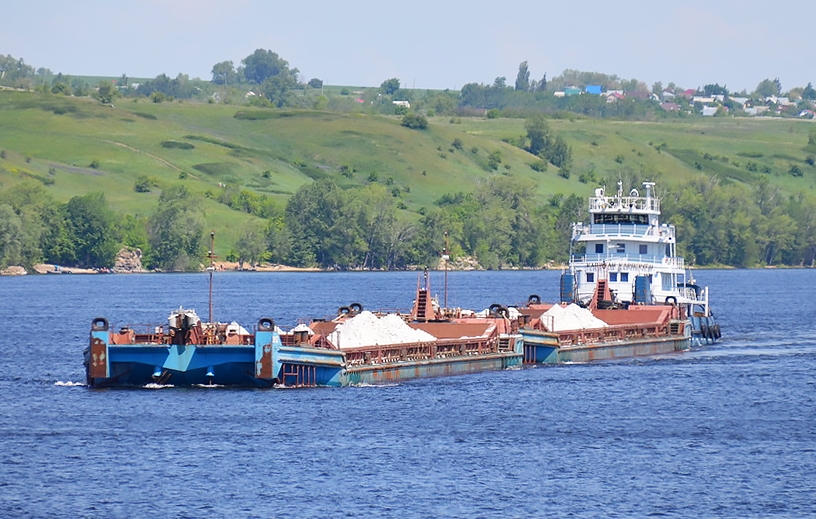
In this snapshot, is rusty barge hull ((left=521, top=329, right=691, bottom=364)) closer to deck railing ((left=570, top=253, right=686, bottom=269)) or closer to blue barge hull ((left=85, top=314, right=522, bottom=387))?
deck railing ((left=570, top=253, right=686, bottom=269))

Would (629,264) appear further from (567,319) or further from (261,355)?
(261,355)

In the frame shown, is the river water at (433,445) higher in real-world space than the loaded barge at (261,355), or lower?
lower

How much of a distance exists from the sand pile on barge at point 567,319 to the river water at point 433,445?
3229mm

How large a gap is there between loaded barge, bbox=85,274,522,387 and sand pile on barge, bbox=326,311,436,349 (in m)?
0.04

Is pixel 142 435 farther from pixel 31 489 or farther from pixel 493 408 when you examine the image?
pixel 493 408

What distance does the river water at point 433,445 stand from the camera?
3925 centimetres

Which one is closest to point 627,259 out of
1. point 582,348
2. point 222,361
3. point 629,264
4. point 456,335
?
point 629,264

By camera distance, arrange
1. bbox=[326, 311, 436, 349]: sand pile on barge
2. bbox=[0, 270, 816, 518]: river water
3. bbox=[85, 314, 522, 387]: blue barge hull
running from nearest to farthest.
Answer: bbox=[0, 270, 816, 518]: river water
bbox=[85, 314, 522, 387]: blue barge hull
bbox=[326, 311, 436, 349]: sand pile on barge

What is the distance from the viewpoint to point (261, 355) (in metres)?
54.2

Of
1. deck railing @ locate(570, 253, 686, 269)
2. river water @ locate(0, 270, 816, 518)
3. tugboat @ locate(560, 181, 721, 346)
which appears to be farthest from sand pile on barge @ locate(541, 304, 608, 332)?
deck railing @ locate(570, 253, 686, 269)

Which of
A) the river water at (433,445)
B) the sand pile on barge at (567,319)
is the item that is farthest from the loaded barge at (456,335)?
the river water at (433,445)

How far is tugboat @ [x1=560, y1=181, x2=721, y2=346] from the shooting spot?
8094 centimetres

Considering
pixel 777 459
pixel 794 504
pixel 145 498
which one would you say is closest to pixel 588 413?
pixel 777 459

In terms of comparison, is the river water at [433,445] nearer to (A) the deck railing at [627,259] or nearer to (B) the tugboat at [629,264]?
(B) the tugboat at [629,264]
